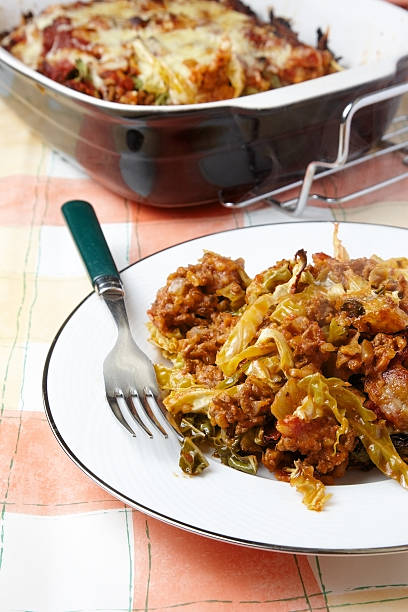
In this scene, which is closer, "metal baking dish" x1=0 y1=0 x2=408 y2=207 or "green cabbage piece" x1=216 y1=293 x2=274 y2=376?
"green cabbage piece" x1=216 y1=293 x2=274 y2=376

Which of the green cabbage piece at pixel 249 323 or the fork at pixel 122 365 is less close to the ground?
the green cabbage piece at pixel 249 323

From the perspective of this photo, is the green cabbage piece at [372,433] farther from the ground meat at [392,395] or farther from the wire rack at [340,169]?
the wire rack at [340,169]

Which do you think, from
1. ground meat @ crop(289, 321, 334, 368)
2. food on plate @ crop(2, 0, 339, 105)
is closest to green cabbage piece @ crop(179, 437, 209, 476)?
ground meat @ crop(289, 321, 334, 368)

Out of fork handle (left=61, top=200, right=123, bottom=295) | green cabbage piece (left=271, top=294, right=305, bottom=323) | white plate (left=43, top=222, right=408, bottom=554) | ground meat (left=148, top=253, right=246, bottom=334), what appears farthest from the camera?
fork handle (left=61, top=200, right=123, bottom=295)

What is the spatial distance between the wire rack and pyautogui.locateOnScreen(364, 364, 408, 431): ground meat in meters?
0.95

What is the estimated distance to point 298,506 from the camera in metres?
1.27

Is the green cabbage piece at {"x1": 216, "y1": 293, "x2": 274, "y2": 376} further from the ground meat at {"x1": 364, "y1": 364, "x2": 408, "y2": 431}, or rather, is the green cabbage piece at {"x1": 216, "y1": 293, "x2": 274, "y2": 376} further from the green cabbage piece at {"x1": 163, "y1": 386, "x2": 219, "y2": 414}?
the ground meat at {"x1": 364, "y1": 364, "x2": 408, "y2": 431}

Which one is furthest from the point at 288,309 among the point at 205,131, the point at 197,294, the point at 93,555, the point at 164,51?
the point at 164,51

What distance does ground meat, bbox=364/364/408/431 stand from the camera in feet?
4.39

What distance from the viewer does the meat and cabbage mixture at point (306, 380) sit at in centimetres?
133

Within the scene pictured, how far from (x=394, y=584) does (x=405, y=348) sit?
0.41 meters

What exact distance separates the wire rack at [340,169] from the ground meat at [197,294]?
67 centimetres

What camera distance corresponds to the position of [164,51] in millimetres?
2535

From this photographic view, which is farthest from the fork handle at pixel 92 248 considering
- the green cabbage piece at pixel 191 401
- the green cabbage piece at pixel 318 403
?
the green cabbage piece at pixel 318 403
